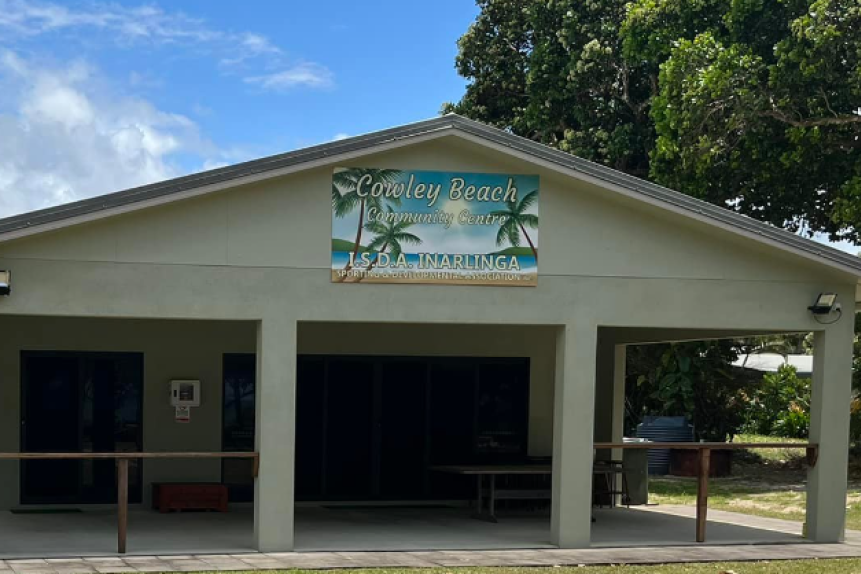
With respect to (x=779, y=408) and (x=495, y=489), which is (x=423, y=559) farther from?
(x=779, y=408)

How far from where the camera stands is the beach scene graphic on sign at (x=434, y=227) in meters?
12.9

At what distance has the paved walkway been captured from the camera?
11555 mm

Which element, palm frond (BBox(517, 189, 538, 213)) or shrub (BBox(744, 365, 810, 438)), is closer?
palm frond (BBox(517, 189, 538, 213))

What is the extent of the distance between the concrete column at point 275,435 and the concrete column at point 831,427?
592 cm

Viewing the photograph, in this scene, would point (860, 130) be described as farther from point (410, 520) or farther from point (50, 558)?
point (50, 558)

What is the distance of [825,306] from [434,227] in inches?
174

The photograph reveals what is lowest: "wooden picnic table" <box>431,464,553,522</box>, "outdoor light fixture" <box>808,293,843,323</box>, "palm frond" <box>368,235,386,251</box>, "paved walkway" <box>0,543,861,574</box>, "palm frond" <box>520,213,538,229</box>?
"paved walkway" <box>0,543,861,574</box>

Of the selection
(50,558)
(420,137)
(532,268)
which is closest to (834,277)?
(532,268)

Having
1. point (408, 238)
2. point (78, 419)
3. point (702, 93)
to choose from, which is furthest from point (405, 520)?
point (702, 93)

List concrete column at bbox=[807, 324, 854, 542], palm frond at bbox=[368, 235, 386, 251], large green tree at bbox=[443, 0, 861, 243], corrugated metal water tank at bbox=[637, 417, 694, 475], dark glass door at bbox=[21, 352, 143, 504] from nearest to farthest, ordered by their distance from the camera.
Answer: palm frond at bbox=[368, 235, 386, 251]
concrete column at bbox=[807, 324, 854, 542]
dark glass door at bbox=[21, 352, 143, 504]
large green tree at bbox=[443, 0, 861, 243]
corrugated metal water tank at bbox=[637, 417, 694, 475]

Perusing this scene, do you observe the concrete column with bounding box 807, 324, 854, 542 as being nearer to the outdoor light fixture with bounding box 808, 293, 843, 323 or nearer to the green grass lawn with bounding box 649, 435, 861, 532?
the outdoor light fixture with bounding box 808, 293, 843, 323

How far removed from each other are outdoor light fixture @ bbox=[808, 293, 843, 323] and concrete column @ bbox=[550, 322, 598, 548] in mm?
2583

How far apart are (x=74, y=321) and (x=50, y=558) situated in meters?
4.97

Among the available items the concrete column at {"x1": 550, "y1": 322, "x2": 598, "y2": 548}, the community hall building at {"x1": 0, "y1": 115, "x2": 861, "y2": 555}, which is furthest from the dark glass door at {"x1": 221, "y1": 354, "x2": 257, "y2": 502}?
the concrete column at {"x1": 550, "y1": 322, "x2": 598, "y2": 548}
